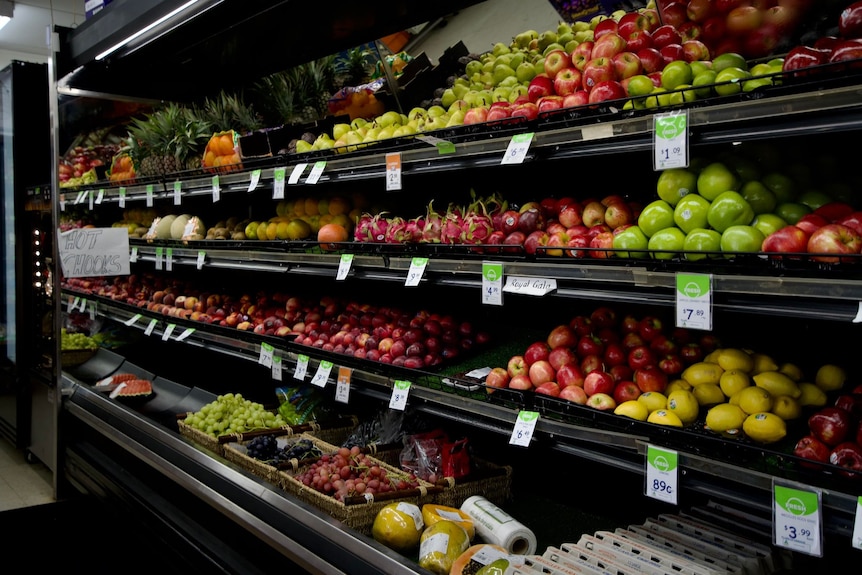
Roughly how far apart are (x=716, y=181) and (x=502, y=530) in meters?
1.19

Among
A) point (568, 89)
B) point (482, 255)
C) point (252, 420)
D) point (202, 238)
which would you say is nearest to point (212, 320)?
point (202, 238)

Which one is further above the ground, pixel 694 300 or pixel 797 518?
pixel 694 300

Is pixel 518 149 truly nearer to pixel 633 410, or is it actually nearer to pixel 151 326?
pixel 633 410

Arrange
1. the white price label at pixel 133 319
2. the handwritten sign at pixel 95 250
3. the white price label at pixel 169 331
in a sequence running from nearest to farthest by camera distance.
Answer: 1. the handwritten sign at pixel 95 250
2. the white price label at pixel 169 331
3. the white price label at pixel 133 319

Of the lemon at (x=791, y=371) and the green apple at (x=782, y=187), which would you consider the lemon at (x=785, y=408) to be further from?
the green apple at (x=782, y=187)

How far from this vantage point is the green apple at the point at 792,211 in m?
1.67

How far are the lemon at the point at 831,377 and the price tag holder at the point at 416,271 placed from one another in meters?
1.22

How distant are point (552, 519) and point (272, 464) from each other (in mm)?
1152

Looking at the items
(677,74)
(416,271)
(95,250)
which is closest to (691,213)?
(677,74)

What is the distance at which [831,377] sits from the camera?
1.78 m

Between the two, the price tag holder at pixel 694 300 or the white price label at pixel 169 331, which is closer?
the price tag holder at pixel 694 300

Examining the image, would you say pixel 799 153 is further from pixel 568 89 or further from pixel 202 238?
pixel 202 238

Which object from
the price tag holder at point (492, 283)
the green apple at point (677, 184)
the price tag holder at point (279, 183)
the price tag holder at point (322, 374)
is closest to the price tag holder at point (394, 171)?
the price tag holder at point (492, 283)

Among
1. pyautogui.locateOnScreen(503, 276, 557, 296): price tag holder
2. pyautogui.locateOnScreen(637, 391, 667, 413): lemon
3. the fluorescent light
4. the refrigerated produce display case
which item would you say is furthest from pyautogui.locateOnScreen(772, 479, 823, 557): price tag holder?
the fluorescent light
